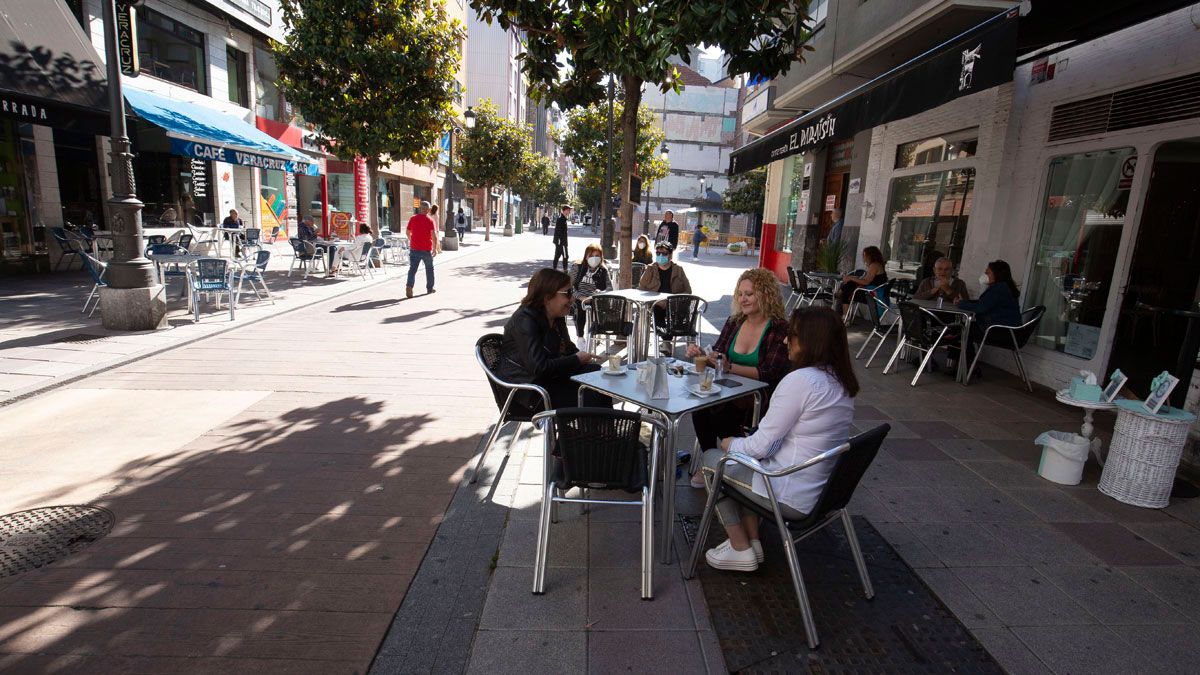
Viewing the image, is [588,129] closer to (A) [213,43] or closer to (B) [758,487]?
(A) [213,43]

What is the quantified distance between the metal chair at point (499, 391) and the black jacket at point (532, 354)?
81 mm

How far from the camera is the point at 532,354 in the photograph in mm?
3795

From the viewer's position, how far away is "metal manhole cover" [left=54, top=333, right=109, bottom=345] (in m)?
7.03

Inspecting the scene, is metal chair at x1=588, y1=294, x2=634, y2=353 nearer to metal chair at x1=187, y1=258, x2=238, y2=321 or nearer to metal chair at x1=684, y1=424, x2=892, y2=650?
metal chair at x1=684, y1=424, x2=892, y2=650

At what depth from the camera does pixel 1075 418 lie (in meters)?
5.72

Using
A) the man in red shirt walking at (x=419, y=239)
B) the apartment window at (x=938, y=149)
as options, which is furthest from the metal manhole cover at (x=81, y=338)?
the apartment window at (x=938, y=149)

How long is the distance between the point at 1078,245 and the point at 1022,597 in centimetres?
534

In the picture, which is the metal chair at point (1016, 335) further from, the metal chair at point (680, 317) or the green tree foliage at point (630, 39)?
the green tree foliage at point (630, 39)

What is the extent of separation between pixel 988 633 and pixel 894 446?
2.28 meters

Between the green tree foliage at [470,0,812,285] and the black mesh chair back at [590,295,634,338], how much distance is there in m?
1.46

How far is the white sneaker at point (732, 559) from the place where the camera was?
3064mm

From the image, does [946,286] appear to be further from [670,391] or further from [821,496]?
[821,496]

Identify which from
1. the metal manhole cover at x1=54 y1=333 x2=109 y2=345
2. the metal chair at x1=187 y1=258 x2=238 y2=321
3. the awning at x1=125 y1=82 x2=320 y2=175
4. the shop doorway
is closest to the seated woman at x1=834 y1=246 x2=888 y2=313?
the shop doorway

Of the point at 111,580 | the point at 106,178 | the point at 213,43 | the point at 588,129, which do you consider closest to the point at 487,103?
the point at 588,129
